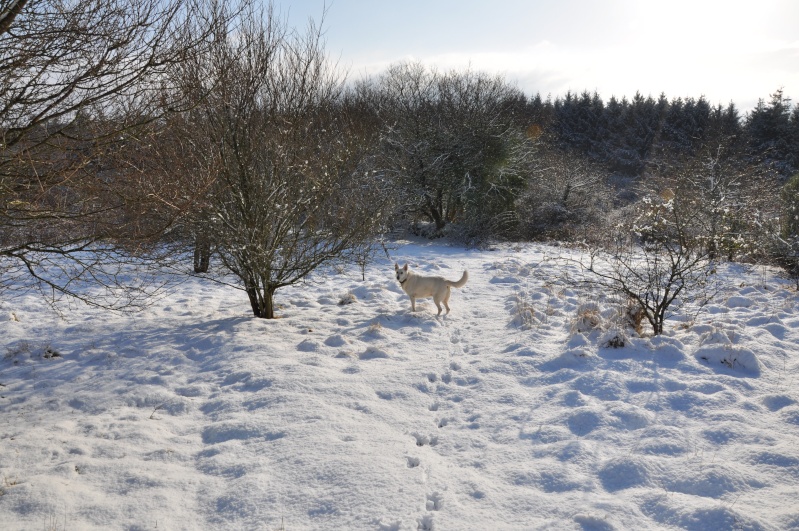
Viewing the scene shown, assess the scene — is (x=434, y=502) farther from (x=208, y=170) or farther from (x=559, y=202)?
(x=559, y=202)

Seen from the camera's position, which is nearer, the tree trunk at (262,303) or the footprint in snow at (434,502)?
the footprint in snow at (434,502)

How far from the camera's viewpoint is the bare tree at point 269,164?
6703 mm

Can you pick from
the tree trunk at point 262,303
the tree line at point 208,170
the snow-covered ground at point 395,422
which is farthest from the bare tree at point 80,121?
the tree trunk at point 262,303

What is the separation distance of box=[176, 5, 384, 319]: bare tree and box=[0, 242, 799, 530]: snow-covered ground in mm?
1089

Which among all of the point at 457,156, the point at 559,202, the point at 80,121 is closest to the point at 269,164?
the point at 80,121

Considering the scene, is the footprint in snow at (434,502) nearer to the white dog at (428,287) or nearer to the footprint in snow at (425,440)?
the footprint in snow at (425,440)

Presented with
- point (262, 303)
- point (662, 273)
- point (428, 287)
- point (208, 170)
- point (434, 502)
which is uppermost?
point (208, 170)

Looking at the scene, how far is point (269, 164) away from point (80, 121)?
3.69 m

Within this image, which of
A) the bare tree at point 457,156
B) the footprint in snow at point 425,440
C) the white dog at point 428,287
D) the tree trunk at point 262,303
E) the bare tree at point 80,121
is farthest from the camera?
the bare tree at point 457,156

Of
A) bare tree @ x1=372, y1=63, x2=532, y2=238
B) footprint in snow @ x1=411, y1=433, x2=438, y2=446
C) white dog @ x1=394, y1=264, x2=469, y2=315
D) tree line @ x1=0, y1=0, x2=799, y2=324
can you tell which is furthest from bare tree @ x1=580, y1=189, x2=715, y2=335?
bare tree @ x1=372, y1=63, x2=532, y2=238

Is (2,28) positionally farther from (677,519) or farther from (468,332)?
(468,332)

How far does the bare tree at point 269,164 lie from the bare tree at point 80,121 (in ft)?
7.45

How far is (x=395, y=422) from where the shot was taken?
4.76 meters

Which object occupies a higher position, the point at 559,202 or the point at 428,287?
the point at 559,202
